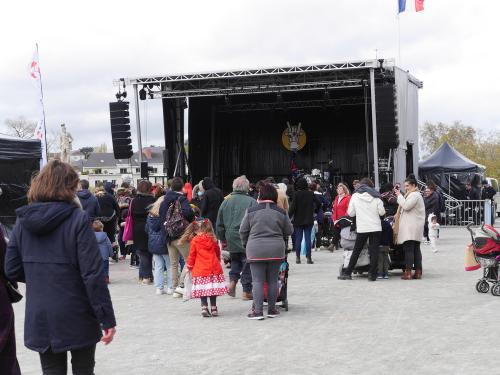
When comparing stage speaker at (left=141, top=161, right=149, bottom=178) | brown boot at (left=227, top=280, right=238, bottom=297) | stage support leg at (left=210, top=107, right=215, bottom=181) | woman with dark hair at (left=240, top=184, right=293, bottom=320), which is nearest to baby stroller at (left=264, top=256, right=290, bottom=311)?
woman with dark hair at (left=240, top=184, right=293, bottom=320)

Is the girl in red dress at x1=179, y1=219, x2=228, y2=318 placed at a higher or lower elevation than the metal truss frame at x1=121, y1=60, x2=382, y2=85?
lower

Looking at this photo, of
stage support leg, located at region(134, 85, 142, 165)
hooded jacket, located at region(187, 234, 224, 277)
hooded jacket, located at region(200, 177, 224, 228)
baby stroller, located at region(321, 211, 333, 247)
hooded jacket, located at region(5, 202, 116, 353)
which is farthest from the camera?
stage support leg, located at region(134, 85, 142, 165)

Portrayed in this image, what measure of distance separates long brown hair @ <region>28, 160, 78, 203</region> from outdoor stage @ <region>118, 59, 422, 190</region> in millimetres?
19123

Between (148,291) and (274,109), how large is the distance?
59.5 ft

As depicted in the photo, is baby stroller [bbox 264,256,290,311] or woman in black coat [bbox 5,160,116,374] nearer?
woman in black coat [bbox 5,160,116,374]

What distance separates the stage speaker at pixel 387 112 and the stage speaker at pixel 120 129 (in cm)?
744

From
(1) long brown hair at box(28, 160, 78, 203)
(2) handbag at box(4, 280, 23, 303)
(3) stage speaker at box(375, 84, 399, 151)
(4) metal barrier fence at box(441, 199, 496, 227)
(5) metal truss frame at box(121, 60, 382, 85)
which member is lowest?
(4) metal barrier fence at box(441, 199, 496, 227)

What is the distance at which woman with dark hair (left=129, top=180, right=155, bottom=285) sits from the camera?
12586mm

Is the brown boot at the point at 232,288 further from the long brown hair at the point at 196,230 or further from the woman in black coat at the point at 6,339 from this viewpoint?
the woman in black coat at the point at 6,339

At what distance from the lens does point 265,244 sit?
9258 millimetres

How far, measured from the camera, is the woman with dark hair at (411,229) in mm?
12758

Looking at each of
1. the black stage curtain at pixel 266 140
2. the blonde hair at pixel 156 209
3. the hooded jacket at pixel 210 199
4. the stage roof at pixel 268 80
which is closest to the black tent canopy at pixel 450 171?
the black stage curtain at pixel 266 140

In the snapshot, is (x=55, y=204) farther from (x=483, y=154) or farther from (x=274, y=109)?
(x=483, y=154)

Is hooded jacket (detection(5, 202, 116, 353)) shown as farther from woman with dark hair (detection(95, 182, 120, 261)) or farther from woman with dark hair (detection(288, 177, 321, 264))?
woman with dark hair (detection(95, 182, 120, 261))
